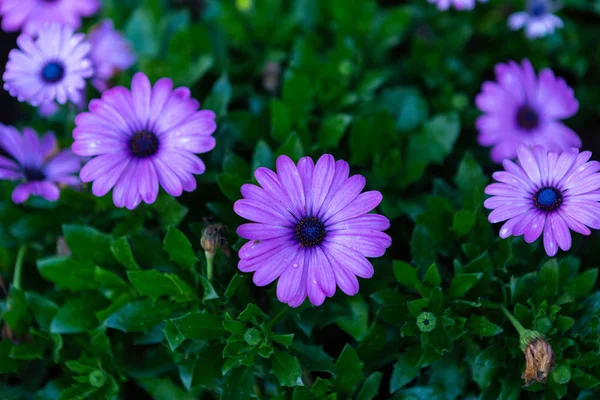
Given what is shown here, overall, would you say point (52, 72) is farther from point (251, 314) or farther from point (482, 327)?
point (482, 327)

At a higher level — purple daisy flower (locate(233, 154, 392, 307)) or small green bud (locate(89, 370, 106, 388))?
purple daisy flower (locate(233, 154, 392, 307))

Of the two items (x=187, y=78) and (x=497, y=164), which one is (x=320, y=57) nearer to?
(x=187, y=78)

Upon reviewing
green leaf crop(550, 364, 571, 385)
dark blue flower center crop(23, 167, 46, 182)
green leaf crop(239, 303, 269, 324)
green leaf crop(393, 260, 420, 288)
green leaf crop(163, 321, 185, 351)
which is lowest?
green leaf crop(550, 364, 571, 385)

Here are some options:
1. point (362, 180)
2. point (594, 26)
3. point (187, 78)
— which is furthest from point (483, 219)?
point (594, 26)

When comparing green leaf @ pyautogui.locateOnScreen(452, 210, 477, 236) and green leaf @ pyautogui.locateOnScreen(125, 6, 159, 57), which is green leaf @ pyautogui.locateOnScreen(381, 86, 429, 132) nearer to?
green leaf @ pyautogui.locateOnScreen(452, 210, 477, 236)

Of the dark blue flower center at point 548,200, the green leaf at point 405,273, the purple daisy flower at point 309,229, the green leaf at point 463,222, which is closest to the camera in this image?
the purple daisy flower at point 309,229

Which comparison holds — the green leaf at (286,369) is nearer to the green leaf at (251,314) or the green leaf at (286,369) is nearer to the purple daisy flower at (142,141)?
the green leaf at (251,314)

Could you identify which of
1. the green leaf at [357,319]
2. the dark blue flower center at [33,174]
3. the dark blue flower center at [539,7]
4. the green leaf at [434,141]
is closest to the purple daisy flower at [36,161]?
the dark blue flower center at [33,174]

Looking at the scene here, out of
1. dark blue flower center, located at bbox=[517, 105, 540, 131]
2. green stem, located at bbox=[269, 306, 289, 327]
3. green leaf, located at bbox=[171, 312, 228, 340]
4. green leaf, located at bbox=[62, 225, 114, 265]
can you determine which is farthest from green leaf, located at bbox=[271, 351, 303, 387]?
dark blue flower center, located at bbox=[517, 105, 540, 131]
